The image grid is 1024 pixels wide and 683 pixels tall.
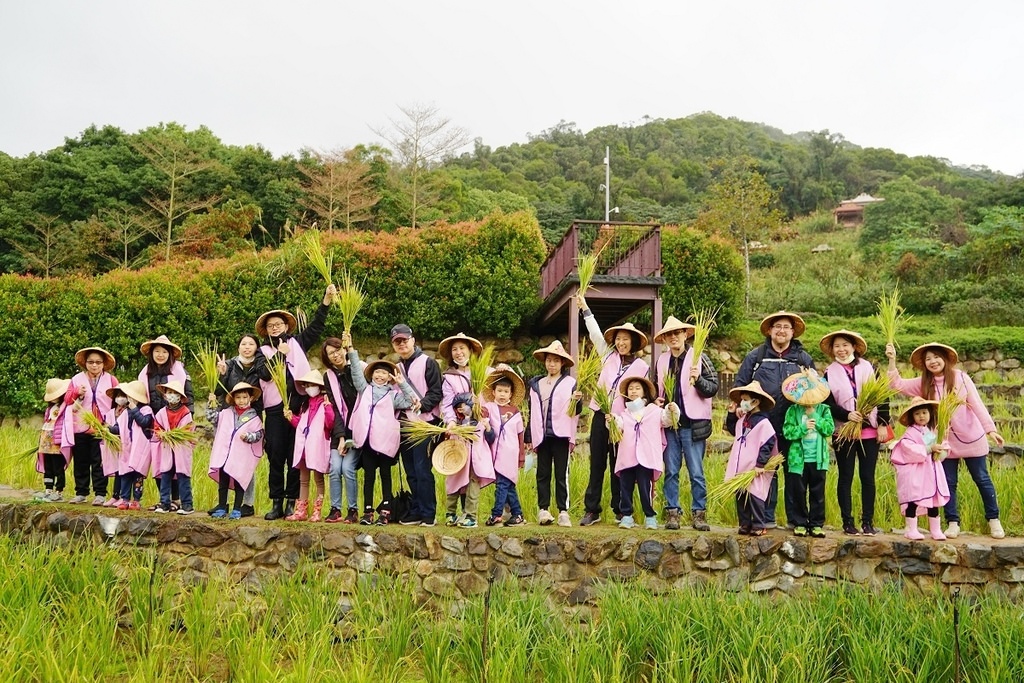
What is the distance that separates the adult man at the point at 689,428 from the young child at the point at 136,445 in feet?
13.9

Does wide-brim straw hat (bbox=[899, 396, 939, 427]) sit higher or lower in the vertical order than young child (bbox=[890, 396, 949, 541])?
higher

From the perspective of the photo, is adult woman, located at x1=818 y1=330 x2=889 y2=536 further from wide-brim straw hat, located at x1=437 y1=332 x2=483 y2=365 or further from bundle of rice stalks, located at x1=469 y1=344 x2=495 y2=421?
wide-brim straw hat, located at x1=437 y1=332 x2=483 y2=365

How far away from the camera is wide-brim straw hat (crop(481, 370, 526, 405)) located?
251 inches

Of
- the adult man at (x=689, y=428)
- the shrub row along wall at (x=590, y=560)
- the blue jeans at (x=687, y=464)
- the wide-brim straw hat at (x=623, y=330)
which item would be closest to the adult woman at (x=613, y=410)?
the wide-brim straw hat at (x=623, y=330)

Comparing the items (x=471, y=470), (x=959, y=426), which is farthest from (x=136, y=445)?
(x=959, y=426)

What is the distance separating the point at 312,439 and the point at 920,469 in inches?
179

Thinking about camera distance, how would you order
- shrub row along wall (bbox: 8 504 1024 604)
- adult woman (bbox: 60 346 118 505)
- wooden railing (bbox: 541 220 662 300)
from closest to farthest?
shrub row along wall (bbox: 8 504 1024 604) < adult woman (bbox: 60 346 118 505) < wooden railing (bbox: 541 220 662 300)

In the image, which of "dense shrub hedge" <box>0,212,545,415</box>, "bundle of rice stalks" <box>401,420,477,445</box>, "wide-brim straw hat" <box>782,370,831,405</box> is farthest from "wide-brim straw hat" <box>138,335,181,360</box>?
"dense shrub hedge" <box>0,212,545,415</box>

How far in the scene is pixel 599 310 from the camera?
47.0 feet

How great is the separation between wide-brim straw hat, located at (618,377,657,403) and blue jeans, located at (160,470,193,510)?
12.0 ft

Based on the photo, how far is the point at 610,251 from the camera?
1494 centimetres

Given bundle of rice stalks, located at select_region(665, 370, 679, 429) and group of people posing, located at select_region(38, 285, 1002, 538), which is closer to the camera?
group of people posing, located at select_region(38, 285, 1002, 538)

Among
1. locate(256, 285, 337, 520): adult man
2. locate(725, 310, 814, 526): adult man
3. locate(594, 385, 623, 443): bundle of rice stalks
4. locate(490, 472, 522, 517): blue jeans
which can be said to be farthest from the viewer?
locate(256, 285, 337, 520): adult man

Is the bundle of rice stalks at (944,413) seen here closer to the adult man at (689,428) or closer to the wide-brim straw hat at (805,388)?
the wide-brim straw hat at (805,388)
